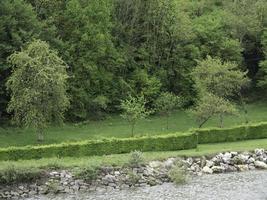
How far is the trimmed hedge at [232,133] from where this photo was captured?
6569cm

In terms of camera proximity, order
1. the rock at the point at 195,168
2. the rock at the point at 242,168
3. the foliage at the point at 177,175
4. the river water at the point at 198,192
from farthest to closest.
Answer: the rock at the point at 242,168 < the rock at the point at 195,168 < the foliage at the point at 177,175 < the river water at the point at 198,192

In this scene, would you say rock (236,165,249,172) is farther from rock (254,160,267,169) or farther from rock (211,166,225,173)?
rock (211,166,225,173)

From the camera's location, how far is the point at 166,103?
79.1 m

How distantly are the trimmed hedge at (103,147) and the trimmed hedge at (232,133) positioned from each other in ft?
12.6

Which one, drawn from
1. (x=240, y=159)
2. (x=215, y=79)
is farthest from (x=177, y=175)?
(x=215, y=79)

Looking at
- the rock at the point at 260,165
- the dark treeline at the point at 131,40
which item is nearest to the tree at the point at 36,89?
the dark treeline at the point at 131,40

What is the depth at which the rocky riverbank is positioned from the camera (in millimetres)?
47219

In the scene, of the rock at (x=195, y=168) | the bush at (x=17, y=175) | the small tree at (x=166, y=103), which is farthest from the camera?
the small tree at (x=166, y=103)

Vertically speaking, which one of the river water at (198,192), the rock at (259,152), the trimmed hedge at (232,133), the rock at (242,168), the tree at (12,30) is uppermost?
the tree at (12,30)

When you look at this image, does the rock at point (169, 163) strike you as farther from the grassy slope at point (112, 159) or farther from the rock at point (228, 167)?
the rock at point (228, 167)

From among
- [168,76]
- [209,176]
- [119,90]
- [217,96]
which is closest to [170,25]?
[168,76]

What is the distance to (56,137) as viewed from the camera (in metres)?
68.8

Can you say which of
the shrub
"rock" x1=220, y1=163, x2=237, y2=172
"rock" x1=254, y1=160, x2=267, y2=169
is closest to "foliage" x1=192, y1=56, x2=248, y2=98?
"rock" x1=254, y1=160, x2=267, y2=169

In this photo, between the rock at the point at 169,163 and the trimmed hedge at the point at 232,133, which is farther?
the trimmed hedge at the point at 232,133
